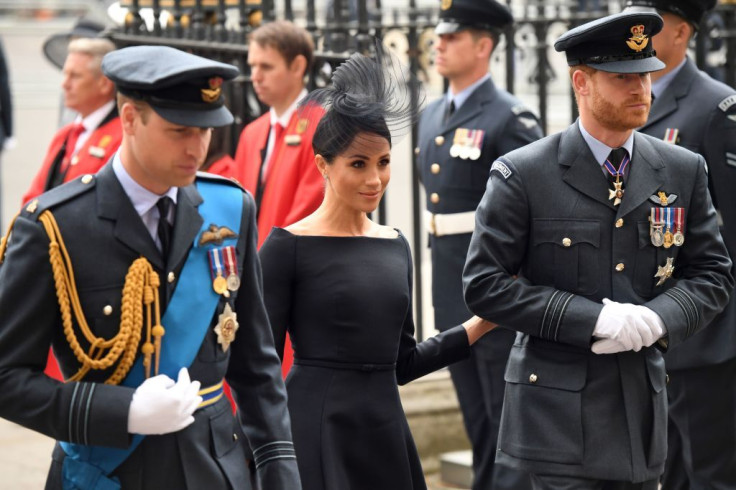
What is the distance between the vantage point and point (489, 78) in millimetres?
6527

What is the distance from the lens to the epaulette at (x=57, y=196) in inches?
138

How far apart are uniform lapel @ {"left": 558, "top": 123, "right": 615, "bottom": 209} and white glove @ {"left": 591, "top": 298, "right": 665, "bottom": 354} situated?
353mm

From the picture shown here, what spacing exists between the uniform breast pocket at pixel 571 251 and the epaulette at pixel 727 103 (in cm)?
138

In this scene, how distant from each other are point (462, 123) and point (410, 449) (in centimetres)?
216

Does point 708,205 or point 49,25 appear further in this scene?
point 49,25

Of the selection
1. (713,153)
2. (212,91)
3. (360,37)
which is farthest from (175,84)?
(360,37)

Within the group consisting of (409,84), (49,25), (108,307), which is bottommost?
(49,25)

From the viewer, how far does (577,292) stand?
4.42m

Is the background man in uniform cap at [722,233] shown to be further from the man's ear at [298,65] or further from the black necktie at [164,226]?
the black necktie at [164,226]

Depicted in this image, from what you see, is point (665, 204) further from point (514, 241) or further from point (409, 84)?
point (409, 84)

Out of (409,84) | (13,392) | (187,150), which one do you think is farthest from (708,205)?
(13,392)

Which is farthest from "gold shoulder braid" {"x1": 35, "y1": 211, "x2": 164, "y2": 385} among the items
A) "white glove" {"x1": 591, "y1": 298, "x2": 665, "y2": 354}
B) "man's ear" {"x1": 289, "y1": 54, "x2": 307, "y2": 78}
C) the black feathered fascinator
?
"man's ear" {"x1": 289, "y1": 54, "x2": 307, "y2": 78}

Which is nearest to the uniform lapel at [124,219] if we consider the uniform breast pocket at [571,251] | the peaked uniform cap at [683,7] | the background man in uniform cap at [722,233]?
the uniform breast pocket at [571,251]

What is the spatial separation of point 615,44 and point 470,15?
7.49 ft
